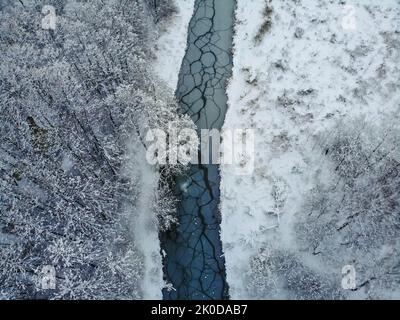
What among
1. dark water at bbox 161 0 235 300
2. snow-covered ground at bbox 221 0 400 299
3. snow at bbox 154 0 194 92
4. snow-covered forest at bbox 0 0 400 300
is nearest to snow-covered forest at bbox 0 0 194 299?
snow-covered forest at bbox 0 0 400 300

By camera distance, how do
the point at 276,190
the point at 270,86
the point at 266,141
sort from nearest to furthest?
the point at 276,190
the point at 266,141
the point at 270,86

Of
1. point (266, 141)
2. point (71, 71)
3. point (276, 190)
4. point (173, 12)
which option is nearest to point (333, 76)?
point (266, 141)

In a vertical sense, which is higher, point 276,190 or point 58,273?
point 276,190

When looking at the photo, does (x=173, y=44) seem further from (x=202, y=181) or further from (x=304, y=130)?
(x=304, y=130)

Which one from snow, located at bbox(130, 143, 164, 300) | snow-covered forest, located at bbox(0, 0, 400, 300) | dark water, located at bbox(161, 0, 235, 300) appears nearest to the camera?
snow-covered forest, located at bbox(0, 0, 400, 300)

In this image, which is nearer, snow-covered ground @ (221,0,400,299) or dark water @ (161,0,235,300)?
snow-covered ground @ (221,0,400,299)

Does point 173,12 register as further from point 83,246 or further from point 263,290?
point 263,290

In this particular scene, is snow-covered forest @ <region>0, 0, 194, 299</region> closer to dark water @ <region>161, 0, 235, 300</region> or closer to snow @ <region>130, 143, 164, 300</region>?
snow @ <region>130, 143, 164, 300</region>
